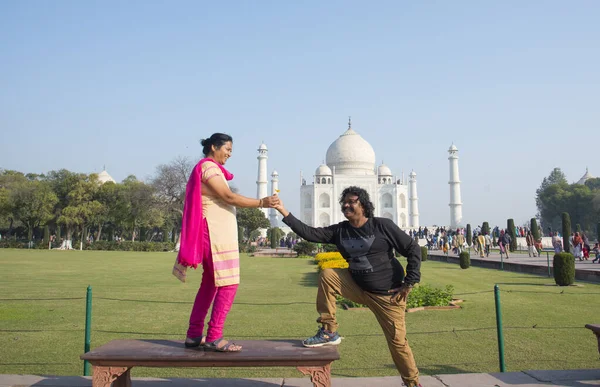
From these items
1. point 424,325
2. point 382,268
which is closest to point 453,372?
point 382,268

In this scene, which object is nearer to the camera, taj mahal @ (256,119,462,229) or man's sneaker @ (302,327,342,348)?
man's sneaker @ (302,327,342,348)

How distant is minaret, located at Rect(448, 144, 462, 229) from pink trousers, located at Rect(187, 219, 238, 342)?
2109 inches

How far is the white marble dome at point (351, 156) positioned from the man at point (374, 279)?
51.0 meters

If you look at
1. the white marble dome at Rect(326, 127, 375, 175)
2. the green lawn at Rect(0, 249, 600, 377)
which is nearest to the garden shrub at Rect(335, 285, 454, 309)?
the green lawn at Rect(0, 249, 600, 377)

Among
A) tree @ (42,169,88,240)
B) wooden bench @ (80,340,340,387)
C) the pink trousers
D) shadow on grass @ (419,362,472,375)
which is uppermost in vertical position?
tree @ (42,169,88,240)

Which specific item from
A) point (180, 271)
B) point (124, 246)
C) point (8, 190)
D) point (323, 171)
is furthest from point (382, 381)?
point (323, 171)

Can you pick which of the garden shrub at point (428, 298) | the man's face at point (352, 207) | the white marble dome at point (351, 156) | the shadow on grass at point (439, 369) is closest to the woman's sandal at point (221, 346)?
the man's face at point (352, 207)

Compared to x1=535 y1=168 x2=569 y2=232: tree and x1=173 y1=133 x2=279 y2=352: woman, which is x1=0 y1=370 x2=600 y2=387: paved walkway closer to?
x1=173 y1=133 x2=279 y2=352: woman

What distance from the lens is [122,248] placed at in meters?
33.5

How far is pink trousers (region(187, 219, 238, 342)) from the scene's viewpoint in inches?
130

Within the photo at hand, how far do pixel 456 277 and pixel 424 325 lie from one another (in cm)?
733

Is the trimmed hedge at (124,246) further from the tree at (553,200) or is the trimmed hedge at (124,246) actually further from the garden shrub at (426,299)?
the tree at (553,200)

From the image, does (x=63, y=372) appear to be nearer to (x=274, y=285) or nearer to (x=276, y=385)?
(x=276, y=385)

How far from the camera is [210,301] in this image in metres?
3.37
